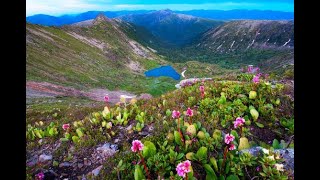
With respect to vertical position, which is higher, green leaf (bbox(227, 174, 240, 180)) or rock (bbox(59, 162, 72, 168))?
green leaf (bbox(227, 174, 240, 180))

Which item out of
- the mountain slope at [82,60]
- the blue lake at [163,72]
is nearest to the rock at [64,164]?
the mountain slope at [82,60]

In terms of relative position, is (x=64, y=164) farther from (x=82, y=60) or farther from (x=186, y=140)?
(x=82, y=60)

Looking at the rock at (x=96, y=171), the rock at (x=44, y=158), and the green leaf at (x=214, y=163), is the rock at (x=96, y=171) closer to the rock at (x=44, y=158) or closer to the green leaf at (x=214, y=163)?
the rock at (x=44, y=158)

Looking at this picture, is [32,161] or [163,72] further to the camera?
[163,72]

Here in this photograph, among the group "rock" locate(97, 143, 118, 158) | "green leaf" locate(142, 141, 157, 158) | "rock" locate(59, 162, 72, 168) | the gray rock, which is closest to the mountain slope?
the gray rock

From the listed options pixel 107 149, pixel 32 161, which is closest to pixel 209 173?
pixel 107 149

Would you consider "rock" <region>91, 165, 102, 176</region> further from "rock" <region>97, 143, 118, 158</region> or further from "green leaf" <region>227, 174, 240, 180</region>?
"green leaf" <region>227, 174, 240, 180</region>

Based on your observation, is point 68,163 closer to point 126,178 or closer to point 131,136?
point 131,136
